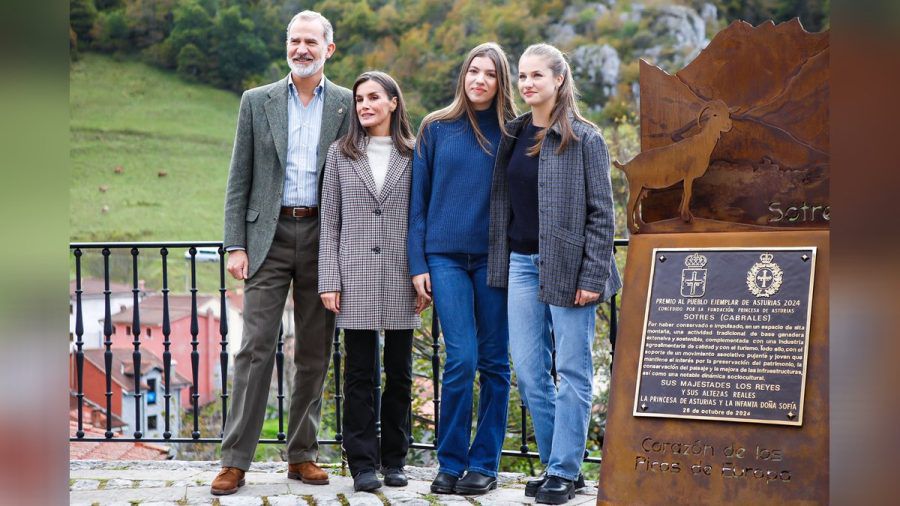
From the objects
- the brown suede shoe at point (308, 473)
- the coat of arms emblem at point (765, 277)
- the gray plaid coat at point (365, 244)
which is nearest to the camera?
the coat of arms emblem at point (765, 277)

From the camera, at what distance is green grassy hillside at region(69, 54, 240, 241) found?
986 inches

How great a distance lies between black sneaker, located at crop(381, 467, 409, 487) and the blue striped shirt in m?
1.12

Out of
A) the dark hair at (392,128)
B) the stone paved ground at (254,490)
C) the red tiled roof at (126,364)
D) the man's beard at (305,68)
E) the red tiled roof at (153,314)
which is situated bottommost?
the red tiled roof at (126,364)

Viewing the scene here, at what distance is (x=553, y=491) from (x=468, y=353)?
598mm

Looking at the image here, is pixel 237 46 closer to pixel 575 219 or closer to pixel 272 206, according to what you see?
pixel 272 206

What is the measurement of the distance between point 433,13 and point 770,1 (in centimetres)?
972

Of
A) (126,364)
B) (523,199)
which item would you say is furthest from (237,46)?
(523,199)

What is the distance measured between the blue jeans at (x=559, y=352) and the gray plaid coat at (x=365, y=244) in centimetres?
44

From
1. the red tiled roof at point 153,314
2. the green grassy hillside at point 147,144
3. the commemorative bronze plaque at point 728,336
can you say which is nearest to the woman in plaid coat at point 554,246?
the commemorative bronze plaque at point 728,336

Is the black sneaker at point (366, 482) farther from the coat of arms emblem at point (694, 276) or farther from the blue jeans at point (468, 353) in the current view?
the coat of arms emblem at point (694, 276)

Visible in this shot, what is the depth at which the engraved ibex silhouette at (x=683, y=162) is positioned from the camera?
327 cm

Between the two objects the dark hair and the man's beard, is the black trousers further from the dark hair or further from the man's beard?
the man's beard
